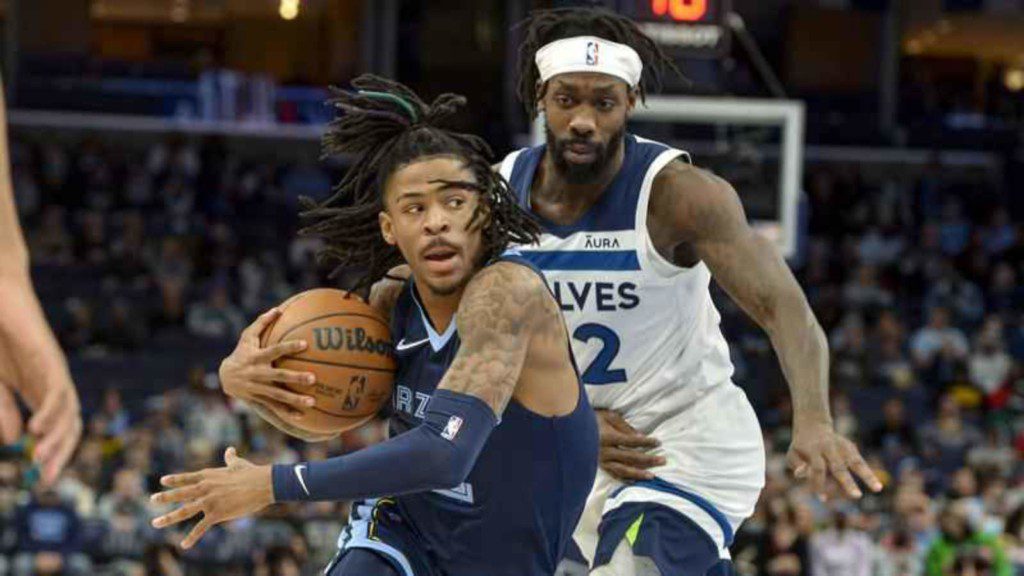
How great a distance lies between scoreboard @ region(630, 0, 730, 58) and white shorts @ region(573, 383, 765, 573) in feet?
15.4

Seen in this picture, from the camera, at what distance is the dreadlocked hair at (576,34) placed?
4891 mm

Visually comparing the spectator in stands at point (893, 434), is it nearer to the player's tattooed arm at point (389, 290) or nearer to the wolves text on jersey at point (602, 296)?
the wolves text on jersey at point (602, 296)

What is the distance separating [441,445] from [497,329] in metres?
0.30

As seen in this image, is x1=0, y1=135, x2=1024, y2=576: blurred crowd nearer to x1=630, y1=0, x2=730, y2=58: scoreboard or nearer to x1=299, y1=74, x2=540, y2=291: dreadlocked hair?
x1=630, y1=0, x2=730, y2=58: scoreboard

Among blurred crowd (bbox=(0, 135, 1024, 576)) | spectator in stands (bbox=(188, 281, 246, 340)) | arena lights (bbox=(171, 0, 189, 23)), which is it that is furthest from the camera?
arena lights (bbox=(171, 0, 189, 23))

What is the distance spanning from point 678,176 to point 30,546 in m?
7.97

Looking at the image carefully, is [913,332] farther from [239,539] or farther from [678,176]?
[678,176]

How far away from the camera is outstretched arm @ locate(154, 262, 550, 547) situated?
12.3 ft

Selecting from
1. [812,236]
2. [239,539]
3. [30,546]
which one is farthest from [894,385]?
[30,546]

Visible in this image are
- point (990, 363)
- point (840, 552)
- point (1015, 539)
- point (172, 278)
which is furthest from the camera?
point (172, 278)

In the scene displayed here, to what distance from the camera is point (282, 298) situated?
17562mm

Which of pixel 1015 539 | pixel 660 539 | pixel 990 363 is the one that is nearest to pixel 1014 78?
pixel 990 363

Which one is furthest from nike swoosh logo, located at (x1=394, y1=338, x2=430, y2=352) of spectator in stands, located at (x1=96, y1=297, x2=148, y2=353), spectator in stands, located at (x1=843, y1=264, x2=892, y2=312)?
spectator in stands, located at (x1=843, y1=264, x2=892, y2=312)

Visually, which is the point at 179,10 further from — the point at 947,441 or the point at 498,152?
the point at 947,441
